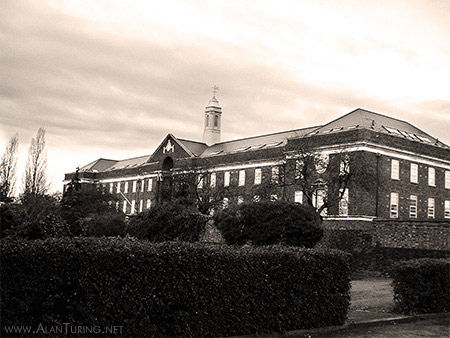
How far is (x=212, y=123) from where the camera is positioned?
7775cm

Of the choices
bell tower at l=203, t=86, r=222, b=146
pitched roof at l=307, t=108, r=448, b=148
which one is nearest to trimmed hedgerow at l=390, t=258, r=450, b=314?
pitched roof at l=307, t=108, r=448, b=148

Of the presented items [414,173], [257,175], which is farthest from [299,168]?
[257,175]

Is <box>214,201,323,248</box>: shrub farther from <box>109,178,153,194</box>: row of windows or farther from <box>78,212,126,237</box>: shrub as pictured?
<box>109,178,153,194</box>: row of windows

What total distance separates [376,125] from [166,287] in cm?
4229

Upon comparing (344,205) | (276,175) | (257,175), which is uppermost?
(257,175)

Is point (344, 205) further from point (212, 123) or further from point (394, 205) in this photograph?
point (212, 123)

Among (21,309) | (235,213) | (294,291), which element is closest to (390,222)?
(235,213)

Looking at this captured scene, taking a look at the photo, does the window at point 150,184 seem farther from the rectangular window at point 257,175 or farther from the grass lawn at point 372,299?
the grass lawn at point 372,299

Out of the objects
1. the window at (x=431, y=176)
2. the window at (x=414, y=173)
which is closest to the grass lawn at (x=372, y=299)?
the window at (x=414, y=173)

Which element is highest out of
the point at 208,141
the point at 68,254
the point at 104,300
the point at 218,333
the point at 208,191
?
the point at 208,141

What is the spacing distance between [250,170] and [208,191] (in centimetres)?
951

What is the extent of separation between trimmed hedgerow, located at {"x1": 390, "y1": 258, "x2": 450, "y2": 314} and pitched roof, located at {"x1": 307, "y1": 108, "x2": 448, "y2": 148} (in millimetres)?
33011

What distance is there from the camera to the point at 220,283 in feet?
29.5

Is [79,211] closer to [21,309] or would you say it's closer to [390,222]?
[390,222]
